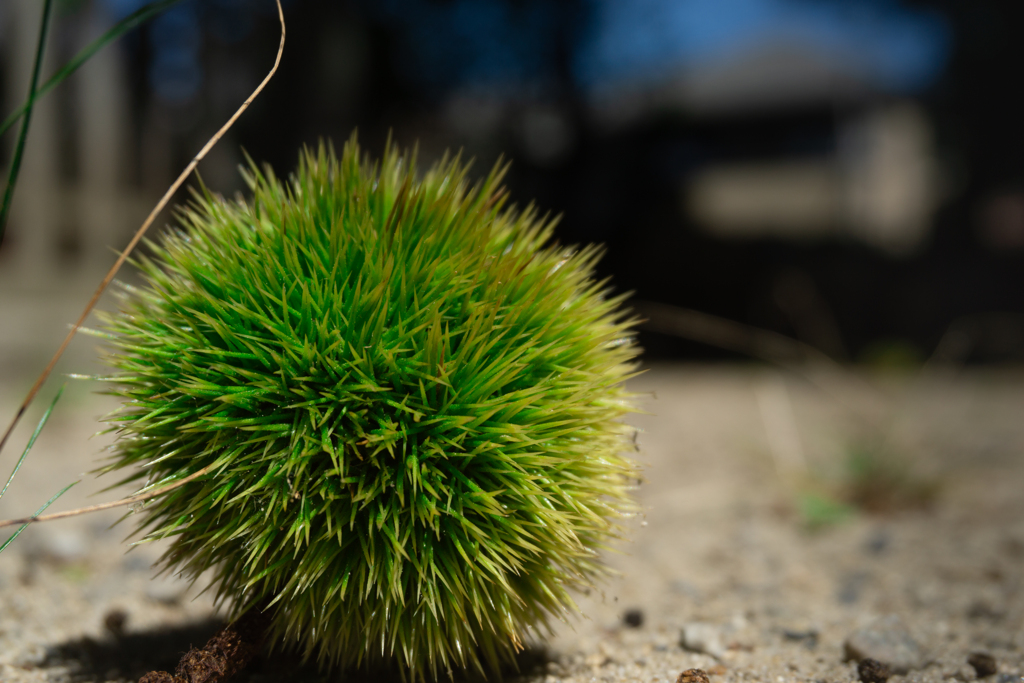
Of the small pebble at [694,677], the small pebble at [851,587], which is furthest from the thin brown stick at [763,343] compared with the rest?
the small pebble at [694,677]

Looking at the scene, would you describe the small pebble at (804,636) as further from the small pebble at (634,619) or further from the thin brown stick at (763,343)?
the thin brown stick at (763,343)

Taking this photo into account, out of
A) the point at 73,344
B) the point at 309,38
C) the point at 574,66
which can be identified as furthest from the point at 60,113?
the point at 574,66

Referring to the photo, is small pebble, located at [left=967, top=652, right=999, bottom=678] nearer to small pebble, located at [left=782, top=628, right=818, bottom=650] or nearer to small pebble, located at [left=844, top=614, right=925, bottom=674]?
small pebble, located at [left=844, top=614, right=925, bottom=674]

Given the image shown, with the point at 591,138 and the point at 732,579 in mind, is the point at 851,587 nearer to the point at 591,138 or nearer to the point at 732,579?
the point at 732,579

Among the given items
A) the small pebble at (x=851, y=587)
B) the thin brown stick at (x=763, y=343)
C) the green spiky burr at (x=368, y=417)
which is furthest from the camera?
the thin brown stick at (x=763, y=343)

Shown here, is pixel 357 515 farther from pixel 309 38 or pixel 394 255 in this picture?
pixel 309 38
